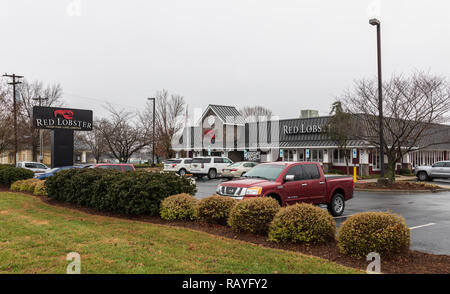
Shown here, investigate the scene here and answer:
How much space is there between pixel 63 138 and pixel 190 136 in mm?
24240

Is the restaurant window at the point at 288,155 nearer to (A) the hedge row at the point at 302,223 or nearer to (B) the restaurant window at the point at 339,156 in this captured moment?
(B) the restaurant window at the point at 339,156

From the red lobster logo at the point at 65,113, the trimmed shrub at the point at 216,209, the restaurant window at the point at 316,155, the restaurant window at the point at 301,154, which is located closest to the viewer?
the trimmed shrub at the point at 216,209

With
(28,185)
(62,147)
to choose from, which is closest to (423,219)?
(28,185)

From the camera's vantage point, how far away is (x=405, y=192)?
2050 centimetres

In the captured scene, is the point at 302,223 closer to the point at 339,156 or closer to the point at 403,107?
the point at 403,107

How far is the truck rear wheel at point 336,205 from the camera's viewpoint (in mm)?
11617

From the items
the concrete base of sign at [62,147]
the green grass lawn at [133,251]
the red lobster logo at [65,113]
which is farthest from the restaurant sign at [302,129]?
the green grass lawn at [133,251]

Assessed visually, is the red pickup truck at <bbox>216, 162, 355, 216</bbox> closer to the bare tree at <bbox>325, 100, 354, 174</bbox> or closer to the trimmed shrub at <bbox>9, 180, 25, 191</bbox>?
the trimmed shrub at <bbox>9, 180, 25, 191</bbox>

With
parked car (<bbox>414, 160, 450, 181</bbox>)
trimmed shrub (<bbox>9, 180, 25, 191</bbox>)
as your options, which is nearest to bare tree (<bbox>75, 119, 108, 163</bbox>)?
trimmed shrub (<bbox>9, 180, 25, 191</bbox>)

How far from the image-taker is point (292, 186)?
10617mm

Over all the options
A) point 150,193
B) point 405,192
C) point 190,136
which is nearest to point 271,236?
point 150,193

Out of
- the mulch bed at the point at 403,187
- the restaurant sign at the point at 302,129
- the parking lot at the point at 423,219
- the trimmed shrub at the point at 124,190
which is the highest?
the restaurant sign at the point at 302,129

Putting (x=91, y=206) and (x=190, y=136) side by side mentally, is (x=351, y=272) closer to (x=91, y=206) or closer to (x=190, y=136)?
(x=91, y=206)

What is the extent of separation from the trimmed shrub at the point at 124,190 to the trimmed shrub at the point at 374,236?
5593 mm
